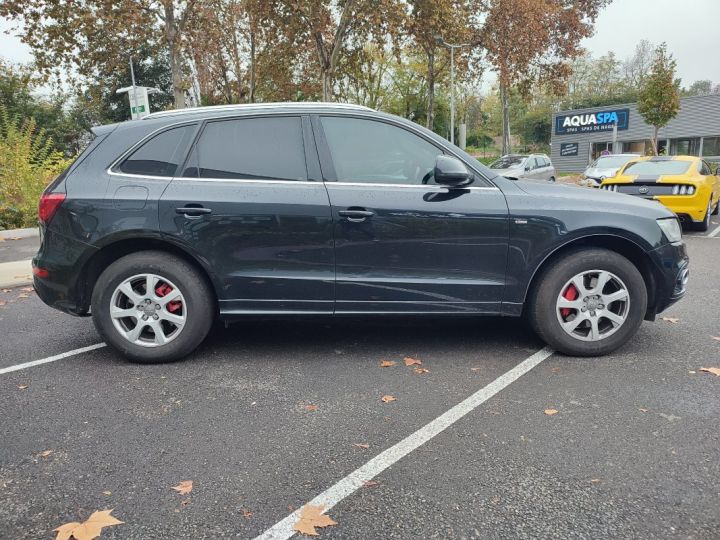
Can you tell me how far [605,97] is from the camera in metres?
60.9

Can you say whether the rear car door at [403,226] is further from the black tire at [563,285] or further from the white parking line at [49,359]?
the white parking line at [49,359]

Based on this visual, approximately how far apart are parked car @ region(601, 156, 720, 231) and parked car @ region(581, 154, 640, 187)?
16.2 feet

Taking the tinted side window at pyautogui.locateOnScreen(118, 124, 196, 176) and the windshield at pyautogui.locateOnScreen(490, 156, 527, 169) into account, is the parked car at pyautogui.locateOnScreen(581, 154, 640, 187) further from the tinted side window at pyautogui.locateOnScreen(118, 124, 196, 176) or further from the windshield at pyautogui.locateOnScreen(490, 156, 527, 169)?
the tinted side window at pyautogui.locateOnScreen(118, 124, 196, 176)

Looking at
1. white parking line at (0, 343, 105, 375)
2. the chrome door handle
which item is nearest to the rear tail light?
white parking line at (0, 343, 105, 375)

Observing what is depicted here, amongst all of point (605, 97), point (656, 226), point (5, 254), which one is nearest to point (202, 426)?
point (656, 226)

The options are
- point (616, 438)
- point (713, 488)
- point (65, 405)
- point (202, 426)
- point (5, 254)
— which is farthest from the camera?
point (5, 254)

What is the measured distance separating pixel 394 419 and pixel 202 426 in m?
1.10

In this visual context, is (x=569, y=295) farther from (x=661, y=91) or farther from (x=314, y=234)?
(x=661, y=91)

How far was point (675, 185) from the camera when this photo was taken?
10695 millimetres

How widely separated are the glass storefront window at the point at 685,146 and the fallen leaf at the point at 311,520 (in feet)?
134

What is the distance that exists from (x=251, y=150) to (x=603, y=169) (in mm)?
15987

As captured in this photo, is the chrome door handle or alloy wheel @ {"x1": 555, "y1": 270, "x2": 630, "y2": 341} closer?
the chrome door handle

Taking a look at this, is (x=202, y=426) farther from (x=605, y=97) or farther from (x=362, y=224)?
(x=605, y=97)

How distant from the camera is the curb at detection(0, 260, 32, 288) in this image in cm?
727
